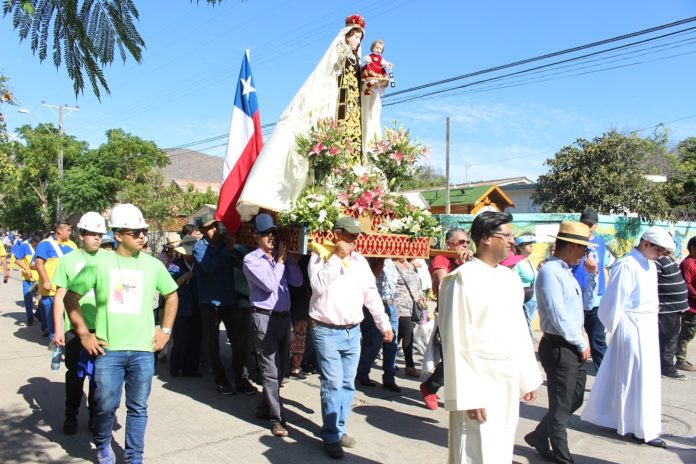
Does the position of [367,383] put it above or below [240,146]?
below

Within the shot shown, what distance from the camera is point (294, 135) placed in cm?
563

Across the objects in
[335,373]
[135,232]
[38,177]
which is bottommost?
[335,373]

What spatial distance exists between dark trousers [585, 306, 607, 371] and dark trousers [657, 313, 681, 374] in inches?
30.7

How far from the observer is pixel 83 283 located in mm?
3752

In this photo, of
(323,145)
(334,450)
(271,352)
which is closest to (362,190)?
(323,145)

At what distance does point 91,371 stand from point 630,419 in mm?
4649

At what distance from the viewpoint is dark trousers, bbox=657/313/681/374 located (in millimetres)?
6953

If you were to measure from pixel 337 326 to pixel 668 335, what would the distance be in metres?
4.95

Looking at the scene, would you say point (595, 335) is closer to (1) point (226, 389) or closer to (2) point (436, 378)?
(2) point (436, 378)

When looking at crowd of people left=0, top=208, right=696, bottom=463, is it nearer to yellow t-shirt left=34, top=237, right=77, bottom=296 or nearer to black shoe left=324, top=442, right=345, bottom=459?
black shoe left=324, top=442, right=345, bottom=459

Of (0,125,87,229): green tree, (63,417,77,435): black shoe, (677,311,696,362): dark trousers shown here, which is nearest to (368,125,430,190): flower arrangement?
(63,417,77,435): black shoe

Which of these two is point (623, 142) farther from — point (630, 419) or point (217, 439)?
point (217, 439)

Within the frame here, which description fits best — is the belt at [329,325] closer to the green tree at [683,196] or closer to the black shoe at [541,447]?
the black shoe at [541,447]

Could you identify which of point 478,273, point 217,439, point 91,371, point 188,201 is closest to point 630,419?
point 478,273
